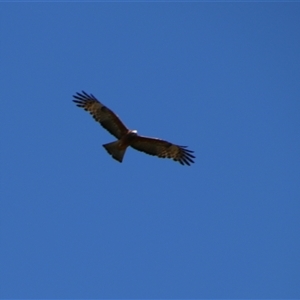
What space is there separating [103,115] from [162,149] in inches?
65.1

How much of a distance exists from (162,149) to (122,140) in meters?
Answer: 1.23

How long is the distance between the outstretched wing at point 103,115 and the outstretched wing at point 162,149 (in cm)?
43

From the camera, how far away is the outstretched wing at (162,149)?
13156mm

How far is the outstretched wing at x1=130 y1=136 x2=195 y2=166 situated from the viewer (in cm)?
1316

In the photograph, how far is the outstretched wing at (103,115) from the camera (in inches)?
512

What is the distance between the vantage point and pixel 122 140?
12906 mm

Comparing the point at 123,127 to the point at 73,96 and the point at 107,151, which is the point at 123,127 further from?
the point at 73,96

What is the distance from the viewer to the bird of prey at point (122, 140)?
12898 mm

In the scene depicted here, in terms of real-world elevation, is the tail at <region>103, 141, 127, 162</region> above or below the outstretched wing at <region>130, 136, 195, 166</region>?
below

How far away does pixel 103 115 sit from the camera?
13.3 metres

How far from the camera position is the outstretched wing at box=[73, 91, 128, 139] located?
13.0 metres

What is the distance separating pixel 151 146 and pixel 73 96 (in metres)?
2.26

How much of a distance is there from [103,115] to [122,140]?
33.4 inches

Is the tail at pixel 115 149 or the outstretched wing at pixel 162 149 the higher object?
the outstretched wing at pixel 162 149
